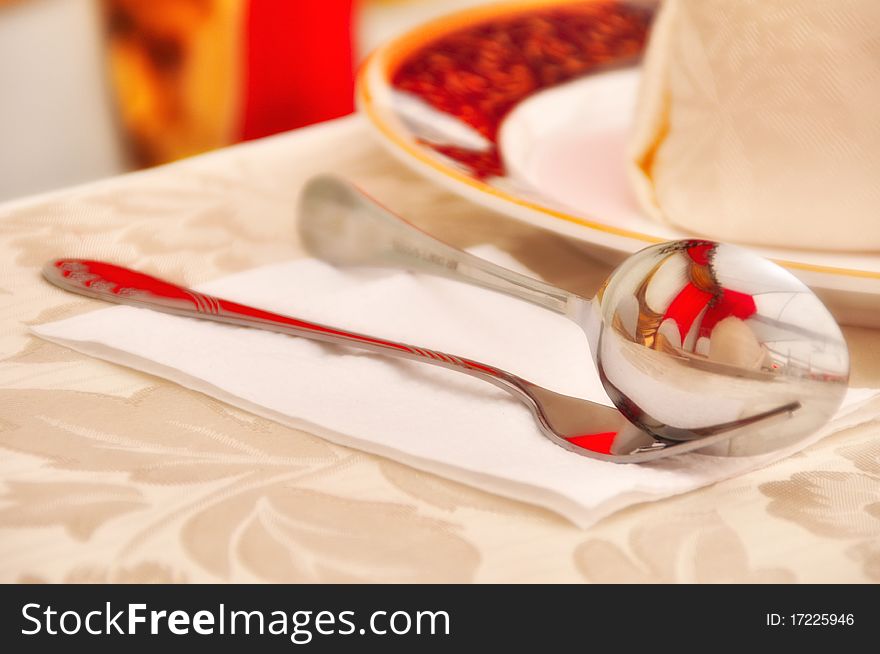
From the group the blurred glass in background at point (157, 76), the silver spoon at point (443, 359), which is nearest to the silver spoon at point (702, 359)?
the silver spoon at point (443, 359)

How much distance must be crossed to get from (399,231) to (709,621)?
7.9 inches

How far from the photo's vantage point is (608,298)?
0.27 m

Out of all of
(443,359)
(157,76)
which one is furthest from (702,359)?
(157,76)

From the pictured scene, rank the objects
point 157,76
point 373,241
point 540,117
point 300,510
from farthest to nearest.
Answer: point 157,76 → point 540,117 → point 373,241 → point 300,510

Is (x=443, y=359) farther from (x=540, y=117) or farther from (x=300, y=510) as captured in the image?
(x=540, y=117)

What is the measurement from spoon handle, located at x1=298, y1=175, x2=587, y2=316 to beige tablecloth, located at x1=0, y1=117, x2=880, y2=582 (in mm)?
87

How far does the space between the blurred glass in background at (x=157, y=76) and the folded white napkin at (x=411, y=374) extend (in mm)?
557

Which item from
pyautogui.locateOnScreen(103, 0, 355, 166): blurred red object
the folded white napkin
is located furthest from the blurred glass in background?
the folded white napkin

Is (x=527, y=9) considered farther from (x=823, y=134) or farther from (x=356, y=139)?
(x=823, y=134)

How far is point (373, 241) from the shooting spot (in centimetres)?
37

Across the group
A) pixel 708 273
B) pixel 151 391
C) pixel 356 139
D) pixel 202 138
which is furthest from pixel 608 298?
pixel 202 138

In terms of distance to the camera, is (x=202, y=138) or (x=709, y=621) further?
(x=202, y=138)

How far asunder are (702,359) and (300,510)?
0.11 m

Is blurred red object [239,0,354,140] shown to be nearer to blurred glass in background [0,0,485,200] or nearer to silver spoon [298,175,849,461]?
blurred glass in background [0,0,485,200]
